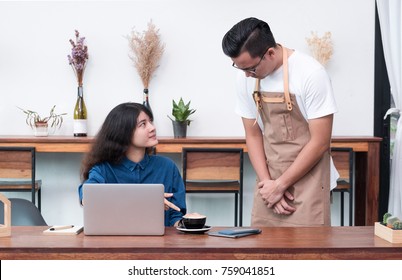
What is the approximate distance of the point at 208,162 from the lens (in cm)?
497

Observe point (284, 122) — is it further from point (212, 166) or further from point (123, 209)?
point (212, 166)

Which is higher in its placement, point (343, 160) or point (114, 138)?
point (114, 138)

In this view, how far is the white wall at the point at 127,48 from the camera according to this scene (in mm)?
5629

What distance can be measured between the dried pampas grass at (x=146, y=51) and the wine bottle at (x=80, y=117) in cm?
50

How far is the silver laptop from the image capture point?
7.95 ft

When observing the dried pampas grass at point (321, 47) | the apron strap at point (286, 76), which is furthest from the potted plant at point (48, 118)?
the apron strap at point (286, 76)

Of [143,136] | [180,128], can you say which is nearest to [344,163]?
[180,128]

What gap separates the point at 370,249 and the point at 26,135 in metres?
3.92

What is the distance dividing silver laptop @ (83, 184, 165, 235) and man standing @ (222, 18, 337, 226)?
0.71 metres

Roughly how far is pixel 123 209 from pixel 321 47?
3.48 meters

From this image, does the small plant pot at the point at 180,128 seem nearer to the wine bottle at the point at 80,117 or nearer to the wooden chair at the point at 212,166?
the wooden chair at the point at 212,166
